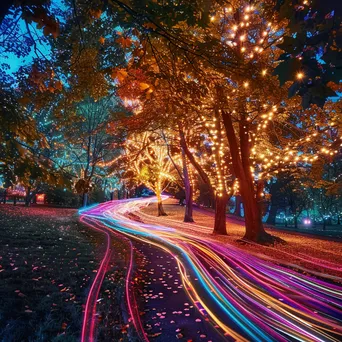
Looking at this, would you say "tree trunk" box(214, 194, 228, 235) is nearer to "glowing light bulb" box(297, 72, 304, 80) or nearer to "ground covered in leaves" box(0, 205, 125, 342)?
"ground covered in leaves" box(0, 205, 125, 342)

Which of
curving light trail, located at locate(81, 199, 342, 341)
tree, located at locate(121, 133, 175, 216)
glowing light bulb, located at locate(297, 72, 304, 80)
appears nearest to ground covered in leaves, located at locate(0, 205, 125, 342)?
curving light trail, located at locate(81, 199, 342, 341)

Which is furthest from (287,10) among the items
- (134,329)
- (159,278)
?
(159,278)

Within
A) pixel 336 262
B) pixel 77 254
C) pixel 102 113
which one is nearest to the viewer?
pixel 77 254

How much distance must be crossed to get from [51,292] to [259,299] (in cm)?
419

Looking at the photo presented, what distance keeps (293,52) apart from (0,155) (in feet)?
12.7

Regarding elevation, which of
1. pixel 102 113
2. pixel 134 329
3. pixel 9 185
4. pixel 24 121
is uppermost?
pixel 102 113

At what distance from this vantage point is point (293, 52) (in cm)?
328

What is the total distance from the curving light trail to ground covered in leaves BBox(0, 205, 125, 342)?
59 centimetres

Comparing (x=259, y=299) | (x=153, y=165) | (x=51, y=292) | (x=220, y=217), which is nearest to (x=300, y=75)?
(x=259, y=299)

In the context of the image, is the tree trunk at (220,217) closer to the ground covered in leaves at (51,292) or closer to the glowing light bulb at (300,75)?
the ground covered in leaves at (51,292)

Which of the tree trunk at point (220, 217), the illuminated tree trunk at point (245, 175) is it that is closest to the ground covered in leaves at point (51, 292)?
the illuminated tree trunk at point (245, 175)

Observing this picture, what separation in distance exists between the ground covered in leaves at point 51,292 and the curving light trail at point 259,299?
589 mm

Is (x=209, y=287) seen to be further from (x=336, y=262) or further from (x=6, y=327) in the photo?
(x=336, y=262)

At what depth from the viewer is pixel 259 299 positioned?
6.29 m
